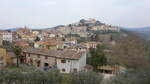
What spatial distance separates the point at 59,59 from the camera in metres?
27.5

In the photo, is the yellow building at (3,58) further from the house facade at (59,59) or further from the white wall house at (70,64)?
the white wall house at (70,64)

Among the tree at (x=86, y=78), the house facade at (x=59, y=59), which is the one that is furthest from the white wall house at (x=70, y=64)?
the tree at (x=86, y=78)

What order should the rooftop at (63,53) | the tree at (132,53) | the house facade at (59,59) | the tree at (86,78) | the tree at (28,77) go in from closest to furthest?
the tree at (28,77), the tree at (86,78), the tree at (132,53), the house facade at (59,59), the rooftop at (63,53)

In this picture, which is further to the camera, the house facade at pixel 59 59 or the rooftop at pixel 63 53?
the rooftop at pixel 63 53

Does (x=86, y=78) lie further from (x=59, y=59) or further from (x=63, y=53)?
(x=63, y=53)

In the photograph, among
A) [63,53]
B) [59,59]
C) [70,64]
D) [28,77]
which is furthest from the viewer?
Answer: [63,53]

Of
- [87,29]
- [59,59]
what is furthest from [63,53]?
[87,29]

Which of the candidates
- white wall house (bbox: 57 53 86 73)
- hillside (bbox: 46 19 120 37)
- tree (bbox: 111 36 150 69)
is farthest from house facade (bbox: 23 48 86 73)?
hillside (bbox: 46 19 120 37)

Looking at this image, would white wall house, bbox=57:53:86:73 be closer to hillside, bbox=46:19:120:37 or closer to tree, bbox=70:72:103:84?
tree, bbox=70:72:103:84

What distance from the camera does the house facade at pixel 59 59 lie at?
2673cm

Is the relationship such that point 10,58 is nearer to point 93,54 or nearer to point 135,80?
point 93,54

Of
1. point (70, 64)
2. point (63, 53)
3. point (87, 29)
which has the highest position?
point (87, 29)

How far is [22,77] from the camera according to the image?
15.2 metres

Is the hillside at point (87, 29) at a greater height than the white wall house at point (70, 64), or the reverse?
the hillside at point (87, 29)
